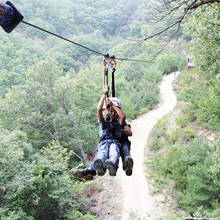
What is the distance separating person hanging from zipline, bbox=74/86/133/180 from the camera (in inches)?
162

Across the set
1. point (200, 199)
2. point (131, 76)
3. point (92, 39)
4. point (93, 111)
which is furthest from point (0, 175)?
point (92, 39)

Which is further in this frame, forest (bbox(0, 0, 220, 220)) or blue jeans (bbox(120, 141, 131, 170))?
forest (bbox(0, 0, 220, 220))

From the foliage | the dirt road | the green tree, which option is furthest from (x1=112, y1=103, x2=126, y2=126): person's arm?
the green tree

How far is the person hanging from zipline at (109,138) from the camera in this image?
162 inches

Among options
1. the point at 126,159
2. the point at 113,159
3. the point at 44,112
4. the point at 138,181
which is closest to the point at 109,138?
the point at 126,159

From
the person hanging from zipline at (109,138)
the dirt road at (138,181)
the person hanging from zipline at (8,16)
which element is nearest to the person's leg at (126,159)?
the person hanging from zipline at (109,138)

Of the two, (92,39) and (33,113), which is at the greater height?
(92,39)

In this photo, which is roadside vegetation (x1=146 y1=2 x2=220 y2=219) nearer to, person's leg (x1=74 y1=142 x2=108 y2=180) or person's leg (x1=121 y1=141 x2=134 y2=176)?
person's leg (x1=121 y1=141 x2=134 y2=176)

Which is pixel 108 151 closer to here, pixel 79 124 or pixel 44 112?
pixel 79 124

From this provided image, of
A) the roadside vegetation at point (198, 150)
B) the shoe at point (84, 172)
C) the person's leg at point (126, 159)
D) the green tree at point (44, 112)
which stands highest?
the green tree at point (44, 112)

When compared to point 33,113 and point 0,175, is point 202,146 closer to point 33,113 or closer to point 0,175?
point 0,175

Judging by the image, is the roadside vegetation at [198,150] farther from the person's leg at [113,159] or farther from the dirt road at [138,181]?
the person's leg at [113,159]

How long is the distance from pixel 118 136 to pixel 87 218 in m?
7.23

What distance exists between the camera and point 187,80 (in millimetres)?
19703
